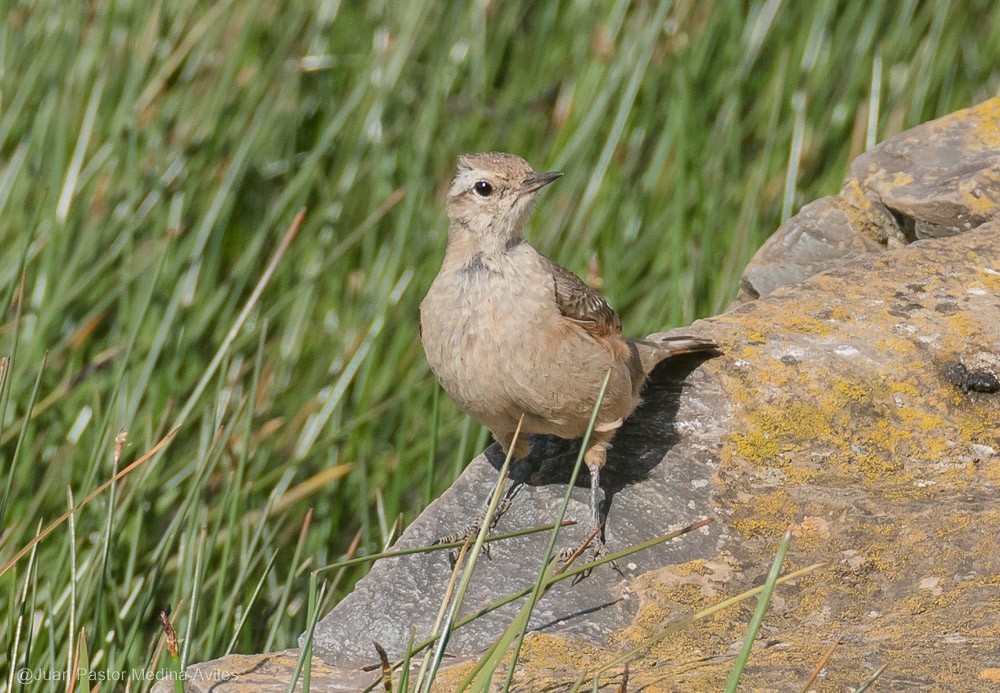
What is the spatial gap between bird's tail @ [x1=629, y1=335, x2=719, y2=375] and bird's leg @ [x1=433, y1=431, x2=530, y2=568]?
0.47 metres

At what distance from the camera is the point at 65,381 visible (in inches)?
192

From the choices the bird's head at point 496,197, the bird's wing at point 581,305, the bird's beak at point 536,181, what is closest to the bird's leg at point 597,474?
the bird's wing at point 581,305

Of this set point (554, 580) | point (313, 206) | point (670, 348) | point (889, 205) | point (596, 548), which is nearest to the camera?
point (554, 580)

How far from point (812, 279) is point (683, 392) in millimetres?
669

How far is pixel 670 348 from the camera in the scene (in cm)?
390

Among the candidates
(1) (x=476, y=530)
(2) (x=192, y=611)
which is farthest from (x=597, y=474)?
(2) (x=192, y=611)

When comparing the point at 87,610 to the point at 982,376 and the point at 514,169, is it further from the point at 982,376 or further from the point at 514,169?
the point at 982,376

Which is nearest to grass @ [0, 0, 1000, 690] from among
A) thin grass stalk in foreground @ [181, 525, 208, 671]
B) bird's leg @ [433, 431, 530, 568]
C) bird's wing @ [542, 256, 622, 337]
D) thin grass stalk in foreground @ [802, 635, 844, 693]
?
thin grass stalk in foreground @ [181, 525, 208, 671]

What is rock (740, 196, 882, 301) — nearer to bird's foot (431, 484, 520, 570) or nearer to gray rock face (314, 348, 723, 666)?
gray rock face (314, 348, 723, 666)

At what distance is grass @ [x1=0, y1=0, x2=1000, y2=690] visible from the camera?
4465 millimetres

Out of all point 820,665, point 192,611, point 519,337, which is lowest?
point 192,611

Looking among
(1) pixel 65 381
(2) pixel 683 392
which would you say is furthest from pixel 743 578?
(1) pixel 65 381

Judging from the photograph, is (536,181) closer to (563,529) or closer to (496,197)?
(496,197)

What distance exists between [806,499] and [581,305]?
940 millimetres
